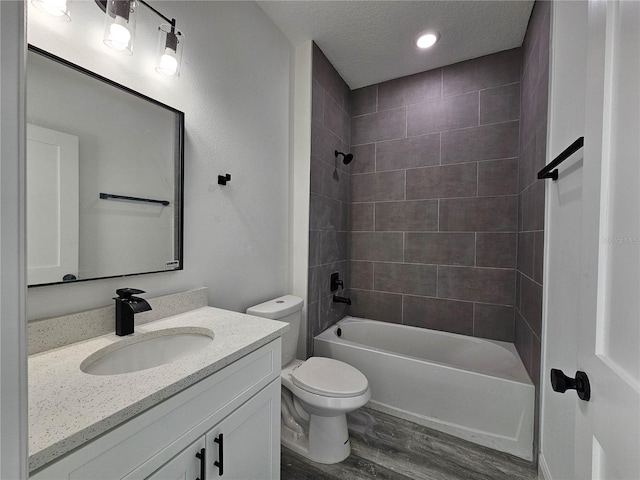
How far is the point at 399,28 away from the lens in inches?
76.8

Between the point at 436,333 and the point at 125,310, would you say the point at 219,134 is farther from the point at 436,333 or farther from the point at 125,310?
the point at 436,333

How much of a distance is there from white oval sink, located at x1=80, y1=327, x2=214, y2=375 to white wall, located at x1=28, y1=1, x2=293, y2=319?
8.1 inches

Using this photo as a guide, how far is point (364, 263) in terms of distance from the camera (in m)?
2.77

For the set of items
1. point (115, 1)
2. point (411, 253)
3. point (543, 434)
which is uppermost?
point (115, 1)

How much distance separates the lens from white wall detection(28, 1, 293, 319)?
103cm

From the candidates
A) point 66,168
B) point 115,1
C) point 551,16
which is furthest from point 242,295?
point 551,16

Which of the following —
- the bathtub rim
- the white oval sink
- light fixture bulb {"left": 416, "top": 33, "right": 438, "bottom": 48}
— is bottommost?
the bathtub rim

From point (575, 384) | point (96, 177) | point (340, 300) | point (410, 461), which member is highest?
point (96, 177)

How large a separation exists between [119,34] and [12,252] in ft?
3.79

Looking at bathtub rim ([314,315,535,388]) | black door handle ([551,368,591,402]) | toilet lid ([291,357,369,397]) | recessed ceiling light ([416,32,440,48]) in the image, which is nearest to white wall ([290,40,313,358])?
bathtub rim ([314,315,535,388])

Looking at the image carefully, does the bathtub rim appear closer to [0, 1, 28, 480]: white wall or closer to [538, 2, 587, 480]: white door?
[538, 2, 587, 480]: white door

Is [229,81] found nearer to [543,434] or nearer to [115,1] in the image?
[115,1]

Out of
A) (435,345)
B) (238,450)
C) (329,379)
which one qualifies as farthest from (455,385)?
(238,450)

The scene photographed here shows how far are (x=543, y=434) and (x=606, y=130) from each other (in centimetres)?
166
